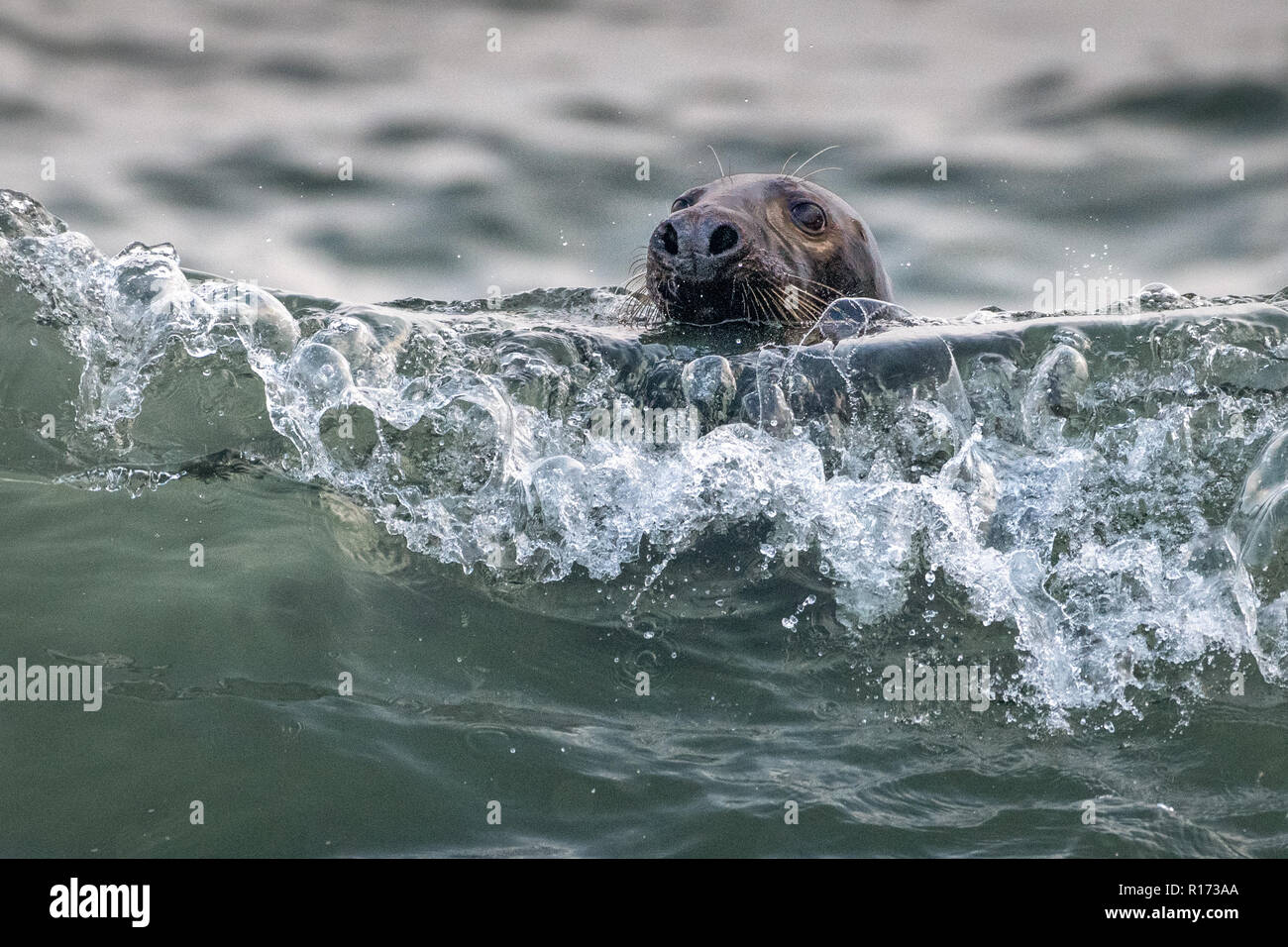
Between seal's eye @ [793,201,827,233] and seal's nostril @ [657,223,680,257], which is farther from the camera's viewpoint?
seal's eye @ [793,201,827,233]

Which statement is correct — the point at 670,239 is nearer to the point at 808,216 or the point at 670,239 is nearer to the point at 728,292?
the point at 728,292

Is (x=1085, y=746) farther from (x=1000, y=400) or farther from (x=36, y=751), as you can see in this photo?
(x=36, y=751)

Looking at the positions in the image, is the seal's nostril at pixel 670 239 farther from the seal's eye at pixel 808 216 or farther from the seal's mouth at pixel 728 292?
the seal's eye at pixel 808 216

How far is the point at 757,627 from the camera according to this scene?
15.7ft

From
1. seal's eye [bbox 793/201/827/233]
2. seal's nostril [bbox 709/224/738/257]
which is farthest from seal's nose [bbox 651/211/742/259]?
seal's eye [bbox 793/201/827/233]

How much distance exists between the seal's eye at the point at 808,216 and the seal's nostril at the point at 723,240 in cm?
75

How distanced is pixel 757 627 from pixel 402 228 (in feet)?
23.2

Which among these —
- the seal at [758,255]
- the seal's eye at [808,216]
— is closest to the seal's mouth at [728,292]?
the seal at [758,255]

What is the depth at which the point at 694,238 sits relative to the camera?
237 inches

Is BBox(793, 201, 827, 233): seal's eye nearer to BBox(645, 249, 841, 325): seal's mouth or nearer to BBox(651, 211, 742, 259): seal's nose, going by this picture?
BBox(645, 249, 841, 325): seal's mouth

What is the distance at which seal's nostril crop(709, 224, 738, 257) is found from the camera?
6.04 meters

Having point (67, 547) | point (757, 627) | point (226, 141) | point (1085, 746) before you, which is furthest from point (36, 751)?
point (226, 141)

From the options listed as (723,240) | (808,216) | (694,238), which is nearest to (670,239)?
(694,238)

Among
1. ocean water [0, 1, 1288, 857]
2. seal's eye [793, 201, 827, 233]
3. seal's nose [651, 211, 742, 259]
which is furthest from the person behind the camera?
seal's eye [793, 201, 827, 233]
